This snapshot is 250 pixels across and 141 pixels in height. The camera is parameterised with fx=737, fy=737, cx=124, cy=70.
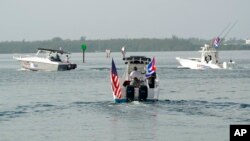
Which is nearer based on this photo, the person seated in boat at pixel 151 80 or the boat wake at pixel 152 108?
the boat wake at pixel 152 108

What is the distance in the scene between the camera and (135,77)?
43938mm

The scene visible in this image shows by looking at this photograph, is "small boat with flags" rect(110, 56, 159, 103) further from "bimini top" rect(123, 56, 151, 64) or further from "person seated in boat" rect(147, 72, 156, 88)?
"bimini top" rect(123, 56, 151, 64)

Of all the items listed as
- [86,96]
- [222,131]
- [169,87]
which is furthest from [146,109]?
[169,87]

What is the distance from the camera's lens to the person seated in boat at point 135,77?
43.1 m

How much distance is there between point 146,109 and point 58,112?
4951 mm

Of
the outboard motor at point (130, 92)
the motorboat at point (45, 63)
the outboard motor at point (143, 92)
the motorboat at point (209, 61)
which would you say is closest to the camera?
the outboard motor at point (130, 92)

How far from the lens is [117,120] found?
36.2m

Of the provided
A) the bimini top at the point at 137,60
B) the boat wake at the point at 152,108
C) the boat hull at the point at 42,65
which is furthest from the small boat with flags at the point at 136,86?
the boat hull at the point at 42,65

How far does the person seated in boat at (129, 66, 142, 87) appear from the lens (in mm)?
43069

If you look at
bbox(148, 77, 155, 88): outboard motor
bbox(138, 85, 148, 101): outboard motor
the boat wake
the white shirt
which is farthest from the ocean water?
the white shirt

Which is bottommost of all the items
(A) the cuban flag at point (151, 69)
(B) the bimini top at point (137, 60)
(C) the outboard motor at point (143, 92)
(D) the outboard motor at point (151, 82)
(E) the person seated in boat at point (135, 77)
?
(C) the outboard motor at point (143, 92)

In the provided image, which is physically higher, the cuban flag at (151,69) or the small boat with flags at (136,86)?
the cuban flag at (151,69)

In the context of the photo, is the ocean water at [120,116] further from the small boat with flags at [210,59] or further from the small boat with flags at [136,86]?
the small boat with flags at [210,59]

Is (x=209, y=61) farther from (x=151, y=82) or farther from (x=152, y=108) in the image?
(x=152, y=108)
